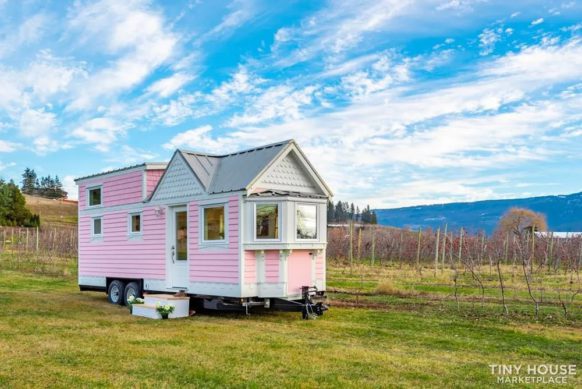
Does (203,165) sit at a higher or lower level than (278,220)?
higher

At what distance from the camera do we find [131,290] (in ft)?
50.0

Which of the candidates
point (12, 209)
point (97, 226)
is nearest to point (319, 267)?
point (97, 226)

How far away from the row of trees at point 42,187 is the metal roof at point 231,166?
317 ft

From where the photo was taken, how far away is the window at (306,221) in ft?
41.2

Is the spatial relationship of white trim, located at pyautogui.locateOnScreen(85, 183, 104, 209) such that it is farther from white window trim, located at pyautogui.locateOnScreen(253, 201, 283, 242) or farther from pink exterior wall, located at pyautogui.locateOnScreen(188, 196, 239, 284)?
white window trim, located at pyautogui.locateOnScreen(253, 201, 283, 242)

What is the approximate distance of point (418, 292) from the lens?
17.0m

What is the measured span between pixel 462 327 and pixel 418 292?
5.93 meters

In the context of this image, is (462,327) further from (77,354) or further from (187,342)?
(77,354)

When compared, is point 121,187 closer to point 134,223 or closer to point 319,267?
point 134,223

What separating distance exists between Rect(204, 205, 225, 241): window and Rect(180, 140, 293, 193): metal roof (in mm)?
445

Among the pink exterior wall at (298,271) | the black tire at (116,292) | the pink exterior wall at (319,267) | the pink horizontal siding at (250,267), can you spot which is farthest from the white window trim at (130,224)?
the pink exterior wall at (319,267)

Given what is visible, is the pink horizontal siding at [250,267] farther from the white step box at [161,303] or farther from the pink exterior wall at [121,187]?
the pink exterior wall at [121,187]

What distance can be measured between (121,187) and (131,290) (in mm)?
2781

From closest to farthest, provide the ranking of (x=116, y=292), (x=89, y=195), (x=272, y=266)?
(x=272, y=266) → (x=116, y=292) → (x=89, y=195)
